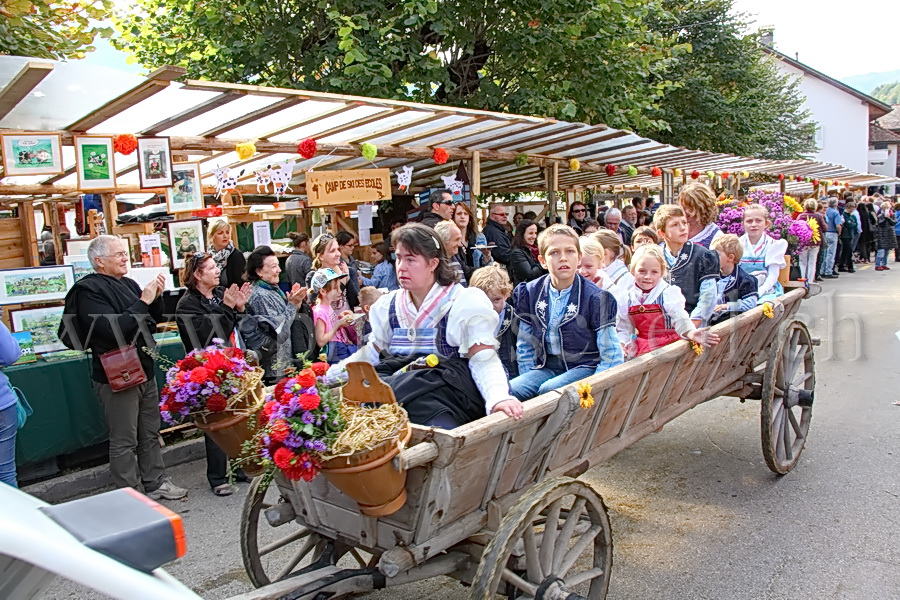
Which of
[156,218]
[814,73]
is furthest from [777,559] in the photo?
[814,73]

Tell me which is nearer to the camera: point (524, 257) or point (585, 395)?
point (585, 395)

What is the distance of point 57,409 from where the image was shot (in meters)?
5.22

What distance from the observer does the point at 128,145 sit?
577cm

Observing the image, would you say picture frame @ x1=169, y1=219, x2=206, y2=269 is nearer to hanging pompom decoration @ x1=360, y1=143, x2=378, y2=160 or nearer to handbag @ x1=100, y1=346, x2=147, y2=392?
hanging pompom decoration @ x1=360, y1=143, x2=378, y2=160

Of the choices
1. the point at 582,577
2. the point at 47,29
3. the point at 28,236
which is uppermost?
the point at 47,29

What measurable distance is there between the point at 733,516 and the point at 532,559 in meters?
2.16

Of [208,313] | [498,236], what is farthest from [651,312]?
[498,236]

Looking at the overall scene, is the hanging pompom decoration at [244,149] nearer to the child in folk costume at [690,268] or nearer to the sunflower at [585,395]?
the child in folk costume at [690,268]

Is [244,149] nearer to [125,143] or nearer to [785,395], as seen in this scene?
[125,143]

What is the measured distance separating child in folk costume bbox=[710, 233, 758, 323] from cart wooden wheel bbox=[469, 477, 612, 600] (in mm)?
2711

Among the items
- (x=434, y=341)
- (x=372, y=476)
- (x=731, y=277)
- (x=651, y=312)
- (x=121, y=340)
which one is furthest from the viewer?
(x=731, y=277)

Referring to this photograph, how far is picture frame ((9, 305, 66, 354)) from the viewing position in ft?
18.0

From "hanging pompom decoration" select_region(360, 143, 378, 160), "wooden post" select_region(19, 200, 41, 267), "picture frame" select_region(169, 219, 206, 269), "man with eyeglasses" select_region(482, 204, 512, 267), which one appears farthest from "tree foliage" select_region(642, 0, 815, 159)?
"wooden post" select_region(19, 200, 41, 267)

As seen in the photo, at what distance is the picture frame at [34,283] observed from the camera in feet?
17.9
